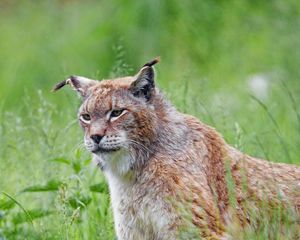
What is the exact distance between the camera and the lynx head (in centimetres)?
735

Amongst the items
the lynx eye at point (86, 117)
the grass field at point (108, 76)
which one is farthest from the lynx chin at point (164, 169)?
the grass field at point (108, 76)

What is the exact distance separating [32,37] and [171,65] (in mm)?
2901

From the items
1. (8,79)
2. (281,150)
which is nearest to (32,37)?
(8,79)

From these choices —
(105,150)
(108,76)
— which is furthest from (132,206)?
(108,76)

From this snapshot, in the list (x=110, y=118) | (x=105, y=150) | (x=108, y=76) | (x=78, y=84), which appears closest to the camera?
(x=105, y=150)

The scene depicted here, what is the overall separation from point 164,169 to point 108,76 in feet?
16.6

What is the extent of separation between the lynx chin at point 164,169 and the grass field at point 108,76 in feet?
0.89

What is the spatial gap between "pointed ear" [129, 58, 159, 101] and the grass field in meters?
0.55

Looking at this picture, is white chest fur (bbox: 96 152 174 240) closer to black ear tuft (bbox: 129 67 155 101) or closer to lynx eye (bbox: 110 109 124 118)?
lynx eye (bbox: 110 109 124 118)

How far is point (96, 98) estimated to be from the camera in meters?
7.52

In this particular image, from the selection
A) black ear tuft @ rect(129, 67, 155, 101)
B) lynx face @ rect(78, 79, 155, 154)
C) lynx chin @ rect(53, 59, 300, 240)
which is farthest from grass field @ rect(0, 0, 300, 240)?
black ear tuft @ rect(129, 67, 155, 101)

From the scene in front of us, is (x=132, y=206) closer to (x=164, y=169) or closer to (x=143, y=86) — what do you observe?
(x=164, y=169)

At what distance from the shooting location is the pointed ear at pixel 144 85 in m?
7.53

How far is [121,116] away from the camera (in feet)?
24.4
